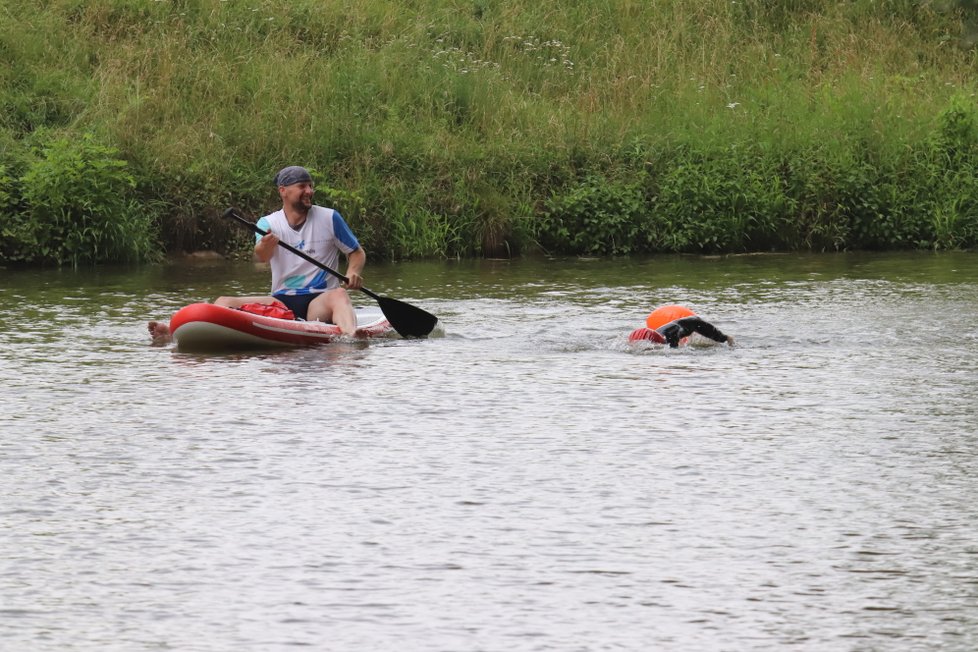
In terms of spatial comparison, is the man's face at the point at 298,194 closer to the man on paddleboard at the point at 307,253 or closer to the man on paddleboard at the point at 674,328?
the man on paddleboard at the point at 307,253

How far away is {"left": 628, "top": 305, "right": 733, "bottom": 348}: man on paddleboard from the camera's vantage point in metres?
12.6

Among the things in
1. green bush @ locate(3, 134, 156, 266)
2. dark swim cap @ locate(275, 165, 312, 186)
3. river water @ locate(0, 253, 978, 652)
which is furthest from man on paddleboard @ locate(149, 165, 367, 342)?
green bush @ locate(3, 134, 156, 266)

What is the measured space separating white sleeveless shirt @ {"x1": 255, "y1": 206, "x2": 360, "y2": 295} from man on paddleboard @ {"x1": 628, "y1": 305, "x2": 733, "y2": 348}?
2.46m

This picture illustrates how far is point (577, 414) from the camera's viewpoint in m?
9.80

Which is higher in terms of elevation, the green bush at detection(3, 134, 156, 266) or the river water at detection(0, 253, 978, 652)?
the green bush at detection(3, 134, 156, 266)

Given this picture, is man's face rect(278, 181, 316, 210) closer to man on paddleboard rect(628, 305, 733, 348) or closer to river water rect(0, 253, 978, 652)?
river water rect(0, 253, 978, 652)

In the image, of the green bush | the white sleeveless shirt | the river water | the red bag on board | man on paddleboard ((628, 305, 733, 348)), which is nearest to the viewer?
the river water

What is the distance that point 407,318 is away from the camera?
13.5 metres

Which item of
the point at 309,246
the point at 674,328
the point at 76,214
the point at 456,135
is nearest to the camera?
the point at 674,328

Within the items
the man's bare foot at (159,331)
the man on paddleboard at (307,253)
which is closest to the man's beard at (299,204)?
the man on paddleboard at (307,253)

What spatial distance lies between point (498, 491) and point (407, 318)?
5.91m

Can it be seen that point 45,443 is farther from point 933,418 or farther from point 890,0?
point 890,0

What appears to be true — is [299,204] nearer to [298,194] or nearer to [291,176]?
[298,194]

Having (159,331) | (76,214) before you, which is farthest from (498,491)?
(76,214)
